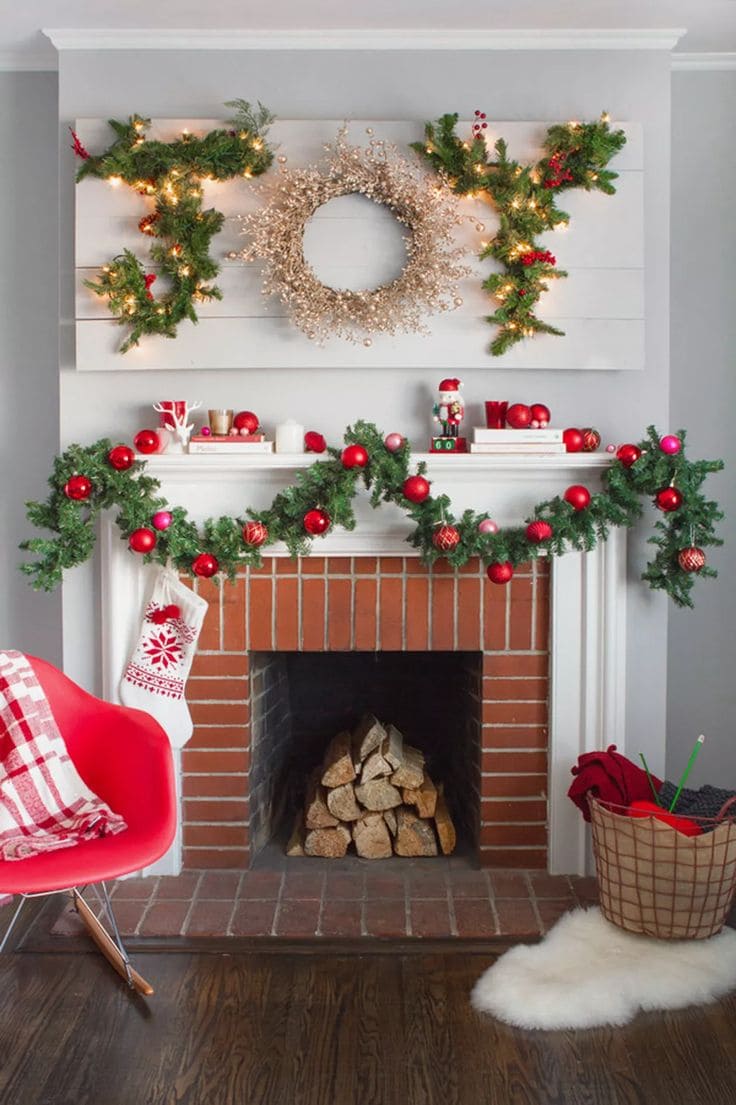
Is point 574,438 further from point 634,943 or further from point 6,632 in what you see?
point 6,632

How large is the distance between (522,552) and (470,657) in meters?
0.51

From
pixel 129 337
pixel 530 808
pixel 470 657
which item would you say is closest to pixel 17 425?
pixel 129 337

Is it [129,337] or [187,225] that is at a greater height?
[187,225]

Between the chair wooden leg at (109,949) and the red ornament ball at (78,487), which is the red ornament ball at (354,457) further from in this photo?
the chair wooden leg at (109,949)

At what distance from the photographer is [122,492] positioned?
9.52ft

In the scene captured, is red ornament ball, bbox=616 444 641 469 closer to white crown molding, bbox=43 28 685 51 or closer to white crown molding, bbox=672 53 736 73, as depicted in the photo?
white crown molding, bbox=43 28 685 51

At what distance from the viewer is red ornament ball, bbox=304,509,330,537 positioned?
287 centimetres

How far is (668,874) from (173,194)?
223 cm

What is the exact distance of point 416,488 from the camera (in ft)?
9.35

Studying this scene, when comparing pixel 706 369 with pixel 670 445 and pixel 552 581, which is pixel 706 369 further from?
pixel 552 581

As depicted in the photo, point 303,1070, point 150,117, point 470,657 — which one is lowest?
point 303,1070

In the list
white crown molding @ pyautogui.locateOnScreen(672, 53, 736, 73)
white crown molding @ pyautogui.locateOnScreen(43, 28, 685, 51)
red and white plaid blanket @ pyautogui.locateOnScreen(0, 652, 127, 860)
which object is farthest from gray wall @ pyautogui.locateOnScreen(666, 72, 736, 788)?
red and white plaid blanket @ pyautogui.locateOnScreen(0, 652, 127, 860)

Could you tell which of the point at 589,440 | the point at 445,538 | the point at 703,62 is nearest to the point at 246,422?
the point at 445,538

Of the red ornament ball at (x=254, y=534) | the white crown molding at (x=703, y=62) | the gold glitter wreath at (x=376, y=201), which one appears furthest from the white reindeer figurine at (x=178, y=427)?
the white crown molding at (x=703, y=62)
